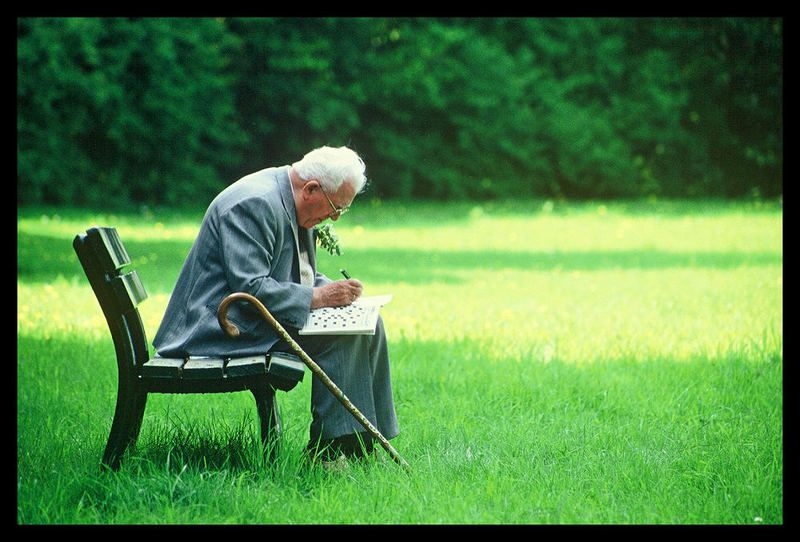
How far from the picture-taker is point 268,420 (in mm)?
4570

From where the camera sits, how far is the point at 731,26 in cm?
2991

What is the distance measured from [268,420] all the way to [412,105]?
80.0ft

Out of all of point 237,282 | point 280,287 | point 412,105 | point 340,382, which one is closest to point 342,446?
point 340,382

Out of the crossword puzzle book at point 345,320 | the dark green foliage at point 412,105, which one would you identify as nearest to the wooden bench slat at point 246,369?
the crossword puzzle book at point 345,320

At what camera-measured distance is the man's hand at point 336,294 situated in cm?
465

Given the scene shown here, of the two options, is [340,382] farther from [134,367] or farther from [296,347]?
[134,367]

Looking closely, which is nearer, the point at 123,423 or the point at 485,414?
the point at 123,423

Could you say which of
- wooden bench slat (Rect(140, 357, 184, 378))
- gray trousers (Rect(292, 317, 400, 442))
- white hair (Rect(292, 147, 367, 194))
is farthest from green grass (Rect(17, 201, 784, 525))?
white hair (Rect(292, 147, 367, 194))

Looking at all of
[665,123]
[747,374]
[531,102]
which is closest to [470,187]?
[531,102]

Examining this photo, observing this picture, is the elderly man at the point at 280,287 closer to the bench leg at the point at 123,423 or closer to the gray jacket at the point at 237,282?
the gray jacket at the point at 237,282

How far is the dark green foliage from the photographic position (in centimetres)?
2044

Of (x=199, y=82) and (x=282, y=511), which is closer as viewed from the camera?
(x=282, y=511)

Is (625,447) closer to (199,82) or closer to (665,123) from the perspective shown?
(199,82)

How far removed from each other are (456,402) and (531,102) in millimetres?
24989
